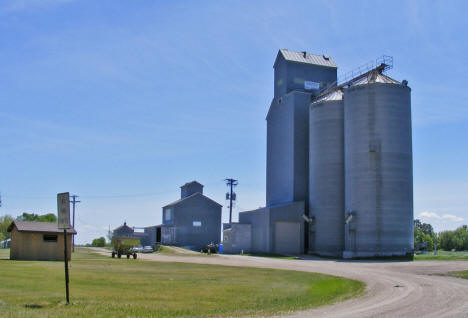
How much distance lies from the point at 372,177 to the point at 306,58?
2715 centimetres

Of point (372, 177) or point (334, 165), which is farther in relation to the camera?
point (334, 165)

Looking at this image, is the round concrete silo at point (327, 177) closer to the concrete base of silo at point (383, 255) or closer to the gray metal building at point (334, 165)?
the gray metal building at point (334, 165)

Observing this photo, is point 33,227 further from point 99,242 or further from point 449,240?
point 449,240

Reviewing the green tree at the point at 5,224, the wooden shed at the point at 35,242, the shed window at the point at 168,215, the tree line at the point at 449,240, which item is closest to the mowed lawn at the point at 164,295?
the wooden shed at the point at 35,242

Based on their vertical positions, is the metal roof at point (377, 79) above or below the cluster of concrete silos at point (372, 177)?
above

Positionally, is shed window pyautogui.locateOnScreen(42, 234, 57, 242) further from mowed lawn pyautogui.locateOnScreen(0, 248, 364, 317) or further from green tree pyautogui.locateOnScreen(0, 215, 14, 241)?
green tree pyautogui.locateOnScreen(0, 215, 14, 241)

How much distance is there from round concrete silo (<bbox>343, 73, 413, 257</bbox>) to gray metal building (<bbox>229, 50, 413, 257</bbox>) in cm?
10

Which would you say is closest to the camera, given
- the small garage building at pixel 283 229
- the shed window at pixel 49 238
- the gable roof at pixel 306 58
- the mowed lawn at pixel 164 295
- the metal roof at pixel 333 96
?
the mowed lawn at pixel 164 295

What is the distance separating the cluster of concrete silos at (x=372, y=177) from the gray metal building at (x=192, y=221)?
30.8 m

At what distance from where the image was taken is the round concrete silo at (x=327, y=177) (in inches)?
2373

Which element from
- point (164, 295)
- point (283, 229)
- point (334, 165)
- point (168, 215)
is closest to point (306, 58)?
point (334, 165)

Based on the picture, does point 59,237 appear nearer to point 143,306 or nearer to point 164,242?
point 143,306

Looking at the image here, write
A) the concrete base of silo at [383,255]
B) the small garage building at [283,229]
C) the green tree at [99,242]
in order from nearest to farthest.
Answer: the concrete base of silo at [383,255], the small garage building at [283,229], the green tree at [99,242]

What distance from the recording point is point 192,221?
86938mm
